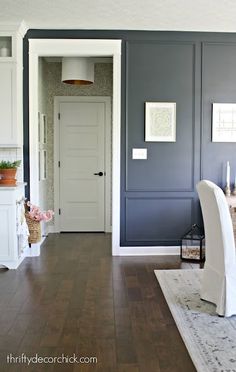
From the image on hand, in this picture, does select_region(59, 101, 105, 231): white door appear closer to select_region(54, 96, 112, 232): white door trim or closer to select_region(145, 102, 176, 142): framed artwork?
select_region(54, 96, 112, 232): white door trim

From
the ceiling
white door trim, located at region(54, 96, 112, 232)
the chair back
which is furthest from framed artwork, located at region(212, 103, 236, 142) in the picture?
white door trim, located at region(54, 96, 112, 232)

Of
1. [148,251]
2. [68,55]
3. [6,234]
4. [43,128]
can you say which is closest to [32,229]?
[6,234]

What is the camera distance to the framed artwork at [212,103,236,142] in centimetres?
520

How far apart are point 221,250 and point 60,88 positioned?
4477 millimetres

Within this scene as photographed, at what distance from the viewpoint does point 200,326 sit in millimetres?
3012

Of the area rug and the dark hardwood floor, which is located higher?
the area rug

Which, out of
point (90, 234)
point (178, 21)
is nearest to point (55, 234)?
point (90, 234)

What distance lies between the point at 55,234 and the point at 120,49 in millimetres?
3087

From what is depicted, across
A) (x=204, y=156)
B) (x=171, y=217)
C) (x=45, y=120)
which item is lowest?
(x=171, y=217)

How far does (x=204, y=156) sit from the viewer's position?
17.2 feet

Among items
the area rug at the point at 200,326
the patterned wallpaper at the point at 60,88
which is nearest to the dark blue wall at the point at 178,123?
the area rug at the point at 200,326

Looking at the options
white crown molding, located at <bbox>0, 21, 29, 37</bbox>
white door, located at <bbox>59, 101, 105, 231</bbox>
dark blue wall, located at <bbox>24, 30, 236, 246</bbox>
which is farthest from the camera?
white door, located at <bbox>59, 101, 105, 231</bbox>

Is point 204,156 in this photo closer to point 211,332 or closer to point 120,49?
point 120,49

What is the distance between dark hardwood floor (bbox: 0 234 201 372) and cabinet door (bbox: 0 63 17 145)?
1.46m
